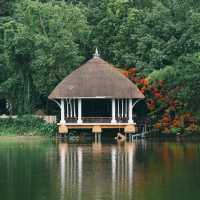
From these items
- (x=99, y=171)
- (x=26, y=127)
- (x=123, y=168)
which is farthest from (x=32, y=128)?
(x=99, y=171)

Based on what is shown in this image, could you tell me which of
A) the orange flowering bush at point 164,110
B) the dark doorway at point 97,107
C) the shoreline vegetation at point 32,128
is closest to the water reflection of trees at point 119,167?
the orange flowering bush at point 164,110

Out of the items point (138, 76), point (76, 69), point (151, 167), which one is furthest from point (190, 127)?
point (151, 167)

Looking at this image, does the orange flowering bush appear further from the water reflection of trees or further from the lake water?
the lake water

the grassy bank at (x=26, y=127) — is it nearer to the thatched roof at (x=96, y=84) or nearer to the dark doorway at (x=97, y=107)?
the thatched roof at (x=96, y=84)

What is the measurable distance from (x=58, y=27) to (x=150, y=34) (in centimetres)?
582

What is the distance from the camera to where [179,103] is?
51281 mm

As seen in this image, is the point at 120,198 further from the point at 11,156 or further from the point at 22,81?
the point at 22,81

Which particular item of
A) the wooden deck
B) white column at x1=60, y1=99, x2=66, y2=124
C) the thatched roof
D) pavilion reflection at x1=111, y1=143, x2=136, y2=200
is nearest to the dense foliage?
the thatched roof

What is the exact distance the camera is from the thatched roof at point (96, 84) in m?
51.7

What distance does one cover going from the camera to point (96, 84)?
5238cm

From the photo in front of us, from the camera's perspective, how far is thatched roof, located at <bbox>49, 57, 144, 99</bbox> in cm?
5172

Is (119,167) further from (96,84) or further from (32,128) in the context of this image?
(32,128)

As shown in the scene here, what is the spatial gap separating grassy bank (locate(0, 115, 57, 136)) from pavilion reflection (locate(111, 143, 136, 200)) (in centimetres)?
648

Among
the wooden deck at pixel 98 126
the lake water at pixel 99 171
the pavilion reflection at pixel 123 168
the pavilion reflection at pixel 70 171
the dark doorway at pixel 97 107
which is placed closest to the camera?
the lake water at pixel 99 171
